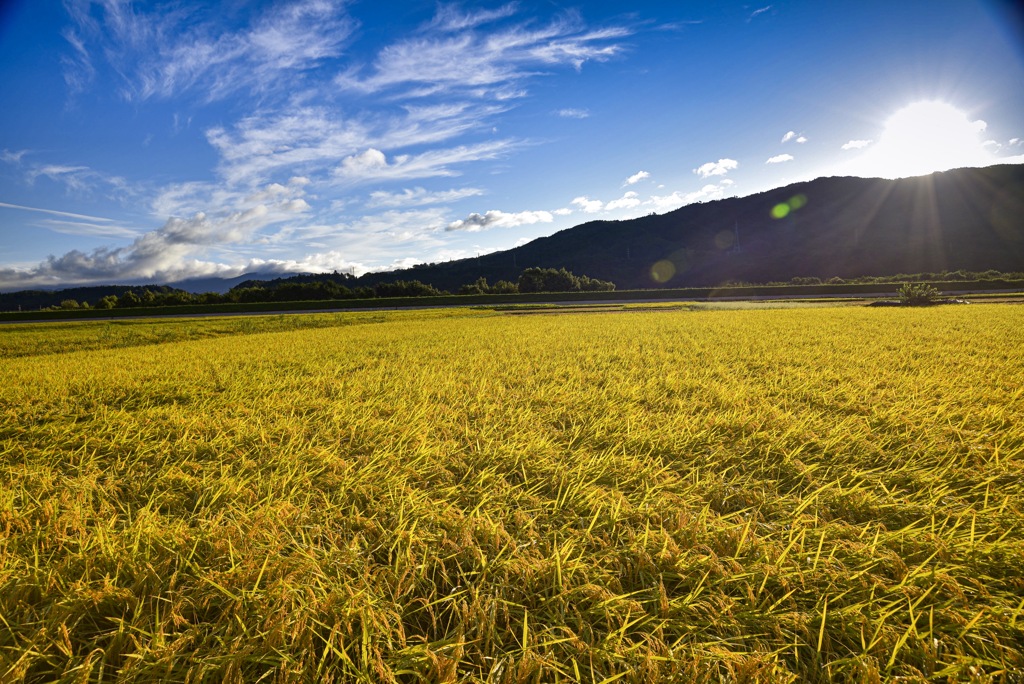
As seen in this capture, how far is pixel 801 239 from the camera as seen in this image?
114 metres

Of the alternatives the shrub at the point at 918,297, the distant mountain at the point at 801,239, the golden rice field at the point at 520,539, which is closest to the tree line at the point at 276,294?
the shrub at the point at 918,297

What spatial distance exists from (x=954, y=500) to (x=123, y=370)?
9420 mm

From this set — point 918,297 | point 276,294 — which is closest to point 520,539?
point 918,297

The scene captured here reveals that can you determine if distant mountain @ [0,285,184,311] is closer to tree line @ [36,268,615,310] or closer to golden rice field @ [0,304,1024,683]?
tree line @ [36,268,615,310]

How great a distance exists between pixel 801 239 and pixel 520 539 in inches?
5560

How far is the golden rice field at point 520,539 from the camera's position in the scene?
4.19ft

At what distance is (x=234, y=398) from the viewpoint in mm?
4555

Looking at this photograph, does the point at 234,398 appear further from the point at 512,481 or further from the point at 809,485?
the point at 809,485

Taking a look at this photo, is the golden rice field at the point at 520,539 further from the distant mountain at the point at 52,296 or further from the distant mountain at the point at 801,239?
the distant mountain at the point at 801,239

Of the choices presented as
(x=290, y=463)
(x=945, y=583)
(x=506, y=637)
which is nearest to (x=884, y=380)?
(x=945, y=583)

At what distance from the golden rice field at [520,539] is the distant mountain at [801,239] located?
95585 mm

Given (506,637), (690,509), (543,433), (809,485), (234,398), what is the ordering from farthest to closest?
(234,398)
(543,433)
(809,485)
(690,509)
(506,637)

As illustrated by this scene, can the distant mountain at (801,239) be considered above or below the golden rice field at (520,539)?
above

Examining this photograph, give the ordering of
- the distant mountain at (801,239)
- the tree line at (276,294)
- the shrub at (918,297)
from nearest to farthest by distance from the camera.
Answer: the shrub at (918,297) < the tree line at (276,294) < the distant mountain at (801,239)
